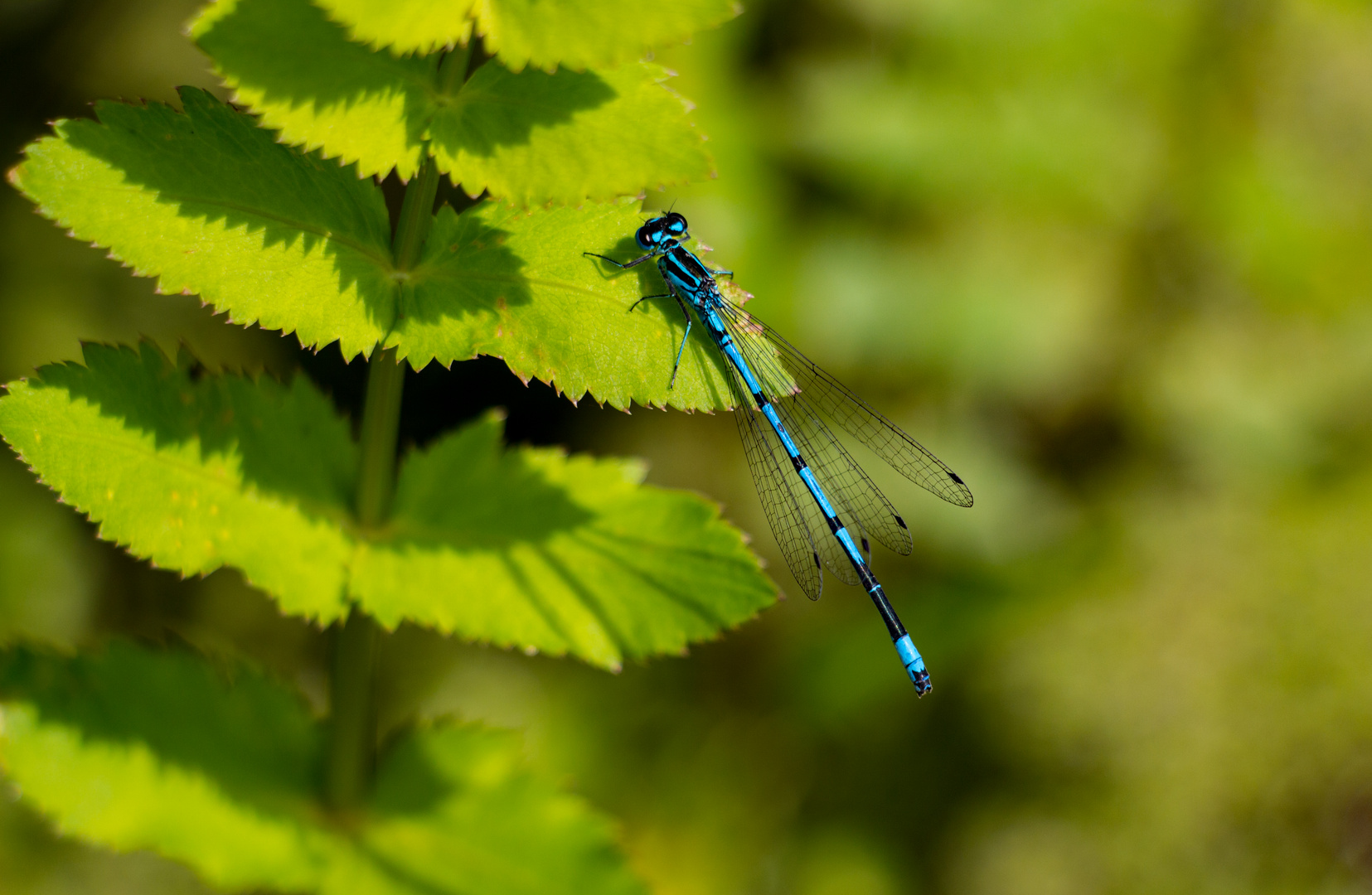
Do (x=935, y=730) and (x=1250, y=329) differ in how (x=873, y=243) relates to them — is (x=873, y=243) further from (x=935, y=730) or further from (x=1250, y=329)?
(x=935, y=730)

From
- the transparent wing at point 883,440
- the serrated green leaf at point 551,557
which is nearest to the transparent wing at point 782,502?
the transparent wing at point 883,440

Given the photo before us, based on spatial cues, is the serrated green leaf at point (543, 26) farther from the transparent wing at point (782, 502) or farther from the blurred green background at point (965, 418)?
the blurred green background at point (965, 418)

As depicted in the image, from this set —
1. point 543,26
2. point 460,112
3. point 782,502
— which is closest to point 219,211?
point 460,112

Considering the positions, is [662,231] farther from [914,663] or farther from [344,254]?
[914,663]

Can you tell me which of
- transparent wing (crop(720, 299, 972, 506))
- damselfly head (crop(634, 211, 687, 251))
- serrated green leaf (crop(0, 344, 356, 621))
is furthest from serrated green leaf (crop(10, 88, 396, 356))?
transparent wing (crop(720, 299, 972, 506))

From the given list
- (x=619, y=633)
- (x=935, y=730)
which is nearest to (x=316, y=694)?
(x=935, y=730)

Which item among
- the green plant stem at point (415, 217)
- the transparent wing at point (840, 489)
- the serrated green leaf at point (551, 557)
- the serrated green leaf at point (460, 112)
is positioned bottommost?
the transparent wing at point (840, 489)
